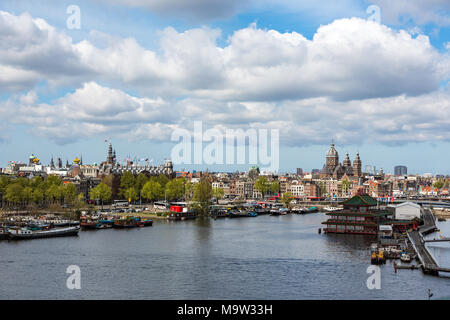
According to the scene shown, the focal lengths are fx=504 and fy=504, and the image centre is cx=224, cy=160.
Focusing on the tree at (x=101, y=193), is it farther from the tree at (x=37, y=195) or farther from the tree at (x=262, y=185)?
the tree at (x=262, y=185)

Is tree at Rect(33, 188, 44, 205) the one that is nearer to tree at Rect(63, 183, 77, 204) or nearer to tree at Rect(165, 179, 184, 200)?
tree at Rect(63, 183, 77, 204)

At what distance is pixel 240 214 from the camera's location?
11231 cm

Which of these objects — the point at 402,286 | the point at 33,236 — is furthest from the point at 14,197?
the point at 402,286

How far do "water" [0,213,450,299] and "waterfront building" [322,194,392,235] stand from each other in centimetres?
530

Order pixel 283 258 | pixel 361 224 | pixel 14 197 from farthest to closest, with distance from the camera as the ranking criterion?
1. pixel 14 197
2. pixel 361 224
3. pixel 283 258

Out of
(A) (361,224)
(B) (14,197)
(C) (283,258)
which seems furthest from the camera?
(B) (14,197)

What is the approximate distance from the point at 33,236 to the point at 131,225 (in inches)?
774

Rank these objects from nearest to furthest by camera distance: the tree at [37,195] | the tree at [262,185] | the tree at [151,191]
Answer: the tree at [37,195] → the tree at [151,191] → the tree at [262,185]

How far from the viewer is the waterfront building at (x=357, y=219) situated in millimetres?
73250

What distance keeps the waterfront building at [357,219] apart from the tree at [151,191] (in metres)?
60.6
